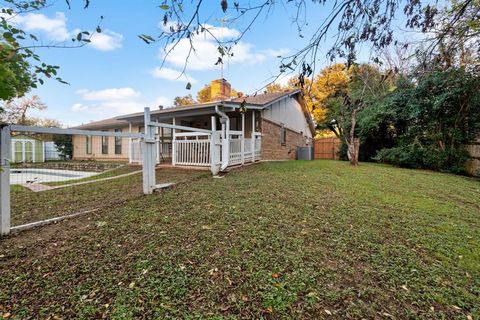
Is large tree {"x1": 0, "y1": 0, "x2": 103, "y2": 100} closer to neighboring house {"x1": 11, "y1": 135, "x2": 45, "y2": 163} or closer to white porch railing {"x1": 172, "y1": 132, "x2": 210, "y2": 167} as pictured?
white porch railing {"x1": 172, "y1": 132, "x2": 210, "y2": 167}

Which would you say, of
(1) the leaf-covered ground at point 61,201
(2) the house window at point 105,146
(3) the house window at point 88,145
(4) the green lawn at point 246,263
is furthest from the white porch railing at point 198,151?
(3) the house window at point 88,145

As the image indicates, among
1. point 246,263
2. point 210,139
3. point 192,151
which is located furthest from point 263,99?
point 246,263

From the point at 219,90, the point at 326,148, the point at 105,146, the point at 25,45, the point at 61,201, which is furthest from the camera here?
the point at 326,148

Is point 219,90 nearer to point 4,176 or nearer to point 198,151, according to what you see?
point 198,151

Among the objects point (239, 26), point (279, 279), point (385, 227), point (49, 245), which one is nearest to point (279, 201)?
point (385, 227)

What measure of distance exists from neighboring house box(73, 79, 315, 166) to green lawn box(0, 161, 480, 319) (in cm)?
312

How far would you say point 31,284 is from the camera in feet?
6.15

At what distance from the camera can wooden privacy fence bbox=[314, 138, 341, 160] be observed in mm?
19175

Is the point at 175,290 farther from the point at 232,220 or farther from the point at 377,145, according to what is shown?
the point at 377,145

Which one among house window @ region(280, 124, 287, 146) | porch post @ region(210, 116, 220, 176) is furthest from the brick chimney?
porch post @ region(210, 116, 220, 176)

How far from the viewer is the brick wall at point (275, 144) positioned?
11.9 metres

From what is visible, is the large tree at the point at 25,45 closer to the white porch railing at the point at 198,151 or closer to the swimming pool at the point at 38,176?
the white porch railing at the point at 198,151

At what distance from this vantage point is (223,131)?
7.93m

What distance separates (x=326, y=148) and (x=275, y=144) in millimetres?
8407
